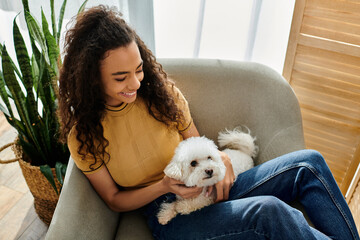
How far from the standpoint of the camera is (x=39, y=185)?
5.03 feet

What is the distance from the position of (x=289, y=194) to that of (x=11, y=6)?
2.27 meters

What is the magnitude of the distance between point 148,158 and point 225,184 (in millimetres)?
310

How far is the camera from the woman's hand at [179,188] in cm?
112

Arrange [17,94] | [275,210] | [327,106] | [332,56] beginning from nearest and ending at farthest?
[275,210], [17,94], [332,56], [327,106]

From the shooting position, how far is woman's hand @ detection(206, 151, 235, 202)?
1.18m

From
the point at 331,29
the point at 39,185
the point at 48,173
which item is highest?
the point at 331,29

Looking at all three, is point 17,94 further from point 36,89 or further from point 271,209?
point 271,209

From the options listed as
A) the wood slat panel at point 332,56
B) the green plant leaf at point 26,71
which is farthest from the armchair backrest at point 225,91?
the green plant leaf at point 26,71

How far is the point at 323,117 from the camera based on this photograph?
165cm

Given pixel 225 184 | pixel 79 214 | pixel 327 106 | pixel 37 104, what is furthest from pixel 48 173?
pixel 327 106

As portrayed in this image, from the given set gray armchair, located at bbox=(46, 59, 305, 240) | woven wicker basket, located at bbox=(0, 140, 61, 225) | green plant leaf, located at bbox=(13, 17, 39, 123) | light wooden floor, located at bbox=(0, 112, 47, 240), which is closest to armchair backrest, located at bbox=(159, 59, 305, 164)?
gray armchair, located at bbox=(46, 59, 305, 240)

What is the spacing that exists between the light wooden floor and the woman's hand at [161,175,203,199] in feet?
3.03

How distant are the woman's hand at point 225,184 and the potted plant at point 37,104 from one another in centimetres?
70

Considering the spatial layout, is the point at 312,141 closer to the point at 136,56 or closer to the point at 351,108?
the point at 351,108
